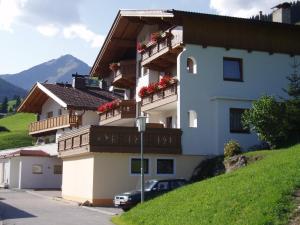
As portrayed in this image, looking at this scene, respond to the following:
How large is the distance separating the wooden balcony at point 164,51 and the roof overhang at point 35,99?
17257mm

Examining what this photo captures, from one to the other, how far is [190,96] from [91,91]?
23171mm

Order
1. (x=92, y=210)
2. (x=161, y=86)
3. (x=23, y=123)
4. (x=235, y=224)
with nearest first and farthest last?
1. (x=235, y=224)
2. (x=92, y=210)
3. (x=161, y=86)
4. (x=23, y=123)

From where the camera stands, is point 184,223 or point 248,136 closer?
point 184,223

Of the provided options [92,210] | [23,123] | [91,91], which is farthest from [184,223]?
[23,123]

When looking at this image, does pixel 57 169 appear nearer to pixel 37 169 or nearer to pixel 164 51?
pixel 37 169

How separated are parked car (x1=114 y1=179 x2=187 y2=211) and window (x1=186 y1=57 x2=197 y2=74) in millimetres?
6859

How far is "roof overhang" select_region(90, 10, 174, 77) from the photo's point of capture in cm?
3014

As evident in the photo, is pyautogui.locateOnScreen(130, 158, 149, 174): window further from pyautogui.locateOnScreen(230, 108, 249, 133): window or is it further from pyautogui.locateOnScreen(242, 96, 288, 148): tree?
pyautogui.locateOnScreen(242, 96, 288, 148): tree

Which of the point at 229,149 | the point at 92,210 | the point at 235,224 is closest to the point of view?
the point at 235,224

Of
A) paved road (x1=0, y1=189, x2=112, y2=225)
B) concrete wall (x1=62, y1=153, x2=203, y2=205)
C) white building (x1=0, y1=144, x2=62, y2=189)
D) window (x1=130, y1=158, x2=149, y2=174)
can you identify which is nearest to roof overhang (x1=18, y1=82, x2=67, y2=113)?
white building (x1=0, y1=144, x2=62, y2=189)

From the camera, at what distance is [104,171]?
26.7m

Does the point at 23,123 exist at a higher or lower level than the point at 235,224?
higher

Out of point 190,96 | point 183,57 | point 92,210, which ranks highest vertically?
point 183,57

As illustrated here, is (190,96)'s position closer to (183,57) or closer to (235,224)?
(183,57)
